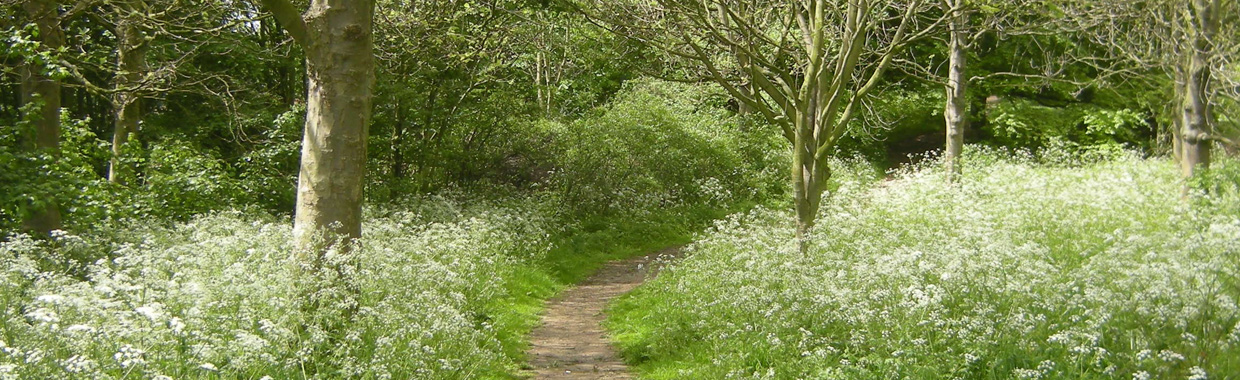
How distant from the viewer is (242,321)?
5777mm

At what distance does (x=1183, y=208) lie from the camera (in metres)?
6.78

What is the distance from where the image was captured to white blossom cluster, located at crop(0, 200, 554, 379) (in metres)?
4.72

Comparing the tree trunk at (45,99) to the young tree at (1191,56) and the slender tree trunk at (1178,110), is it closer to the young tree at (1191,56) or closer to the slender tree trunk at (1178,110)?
the young tree at (1191,56)

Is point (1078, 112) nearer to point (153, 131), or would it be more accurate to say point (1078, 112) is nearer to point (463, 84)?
point (463, 84)

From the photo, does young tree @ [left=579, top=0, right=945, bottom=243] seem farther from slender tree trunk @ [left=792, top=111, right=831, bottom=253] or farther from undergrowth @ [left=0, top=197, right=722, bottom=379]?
undergrowth @ [left=0, top=197, right=722, bottom=379]

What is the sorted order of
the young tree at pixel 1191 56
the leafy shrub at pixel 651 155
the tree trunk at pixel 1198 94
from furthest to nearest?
the leafy shrub at pixel 651 155 < the tree trunk at pixel 1198 94 < the young tree at pixel 1191 56

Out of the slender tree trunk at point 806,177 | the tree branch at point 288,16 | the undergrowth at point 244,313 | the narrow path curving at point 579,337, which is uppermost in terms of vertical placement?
the tree branch at point 288,16

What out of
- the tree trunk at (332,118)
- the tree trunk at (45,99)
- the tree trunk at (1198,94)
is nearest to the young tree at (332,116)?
the tree trunk at (332,118)

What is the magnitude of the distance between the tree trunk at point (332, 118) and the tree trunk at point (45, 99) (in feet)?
16.6

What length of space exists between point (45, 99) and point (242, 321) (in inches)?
263

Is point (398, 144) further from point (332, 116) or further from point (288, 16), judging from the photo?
point (288, 16)

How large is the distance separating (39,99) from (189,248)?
157 inches

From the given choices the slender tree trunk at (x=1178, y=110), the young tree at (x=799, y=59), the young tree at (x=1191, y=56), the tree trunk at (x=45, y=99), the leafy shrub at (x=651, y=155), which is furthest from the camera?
the leafy shrub at (x=651, y=155)

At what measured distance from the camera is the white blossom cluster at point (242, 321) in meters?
4.72
